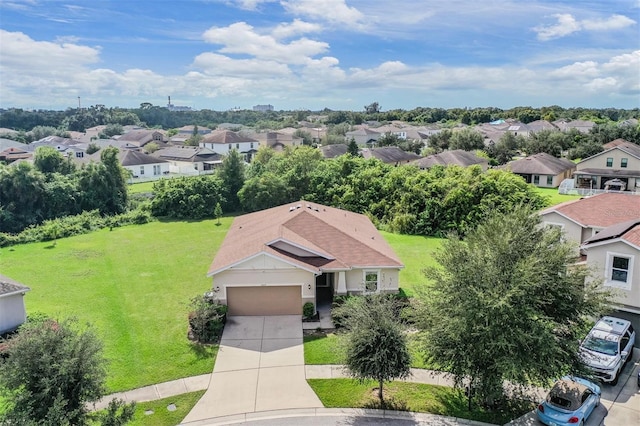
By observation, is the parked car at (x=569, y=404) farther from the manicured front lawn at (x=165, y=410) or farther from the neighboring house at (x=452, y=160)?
the neighboring house at (x=452, y=160)

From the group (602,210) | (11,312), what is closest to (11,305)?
(11,312)

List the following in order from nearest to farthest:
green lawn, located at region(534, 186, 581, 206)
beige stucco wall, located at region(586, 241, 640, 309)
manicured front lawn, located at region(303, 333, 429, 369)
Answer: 1. manicured front lawn, located at region(303, 333, 429, 369)
2. beige stucco wall, located at region(586, 241, 640, 309)
3. green lawn, located at region(534, 186, 581, 206)

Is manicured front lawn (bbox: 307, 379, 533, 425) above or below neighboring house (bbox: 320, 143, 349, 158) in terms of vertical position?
below

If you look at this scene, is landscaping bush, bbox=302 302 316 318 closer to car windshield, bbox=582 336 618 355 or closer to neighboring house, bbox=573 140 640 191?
car windshield, bbox=582 336 618 355

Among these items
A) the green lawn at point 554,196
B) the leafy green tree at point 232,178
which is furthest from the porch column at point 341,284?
the green lawn at point 554,196

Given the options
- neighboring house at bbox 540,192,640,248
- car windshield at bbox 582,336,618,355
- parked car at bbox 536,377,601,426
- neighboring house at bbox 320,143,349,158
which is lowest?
parked car at bbox 536,377,601,426

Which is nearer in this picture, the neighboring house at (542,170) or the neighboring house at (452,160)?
the neighboring house at (542,170)

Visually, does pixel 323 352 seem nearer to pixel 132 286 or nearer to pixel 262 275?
pixel 262 275

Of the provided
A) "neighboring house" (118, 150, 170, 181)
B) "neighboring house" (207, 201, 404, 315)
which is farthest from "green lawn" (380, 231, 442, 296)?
"neighboring house" (118, 150, 170, 181)
